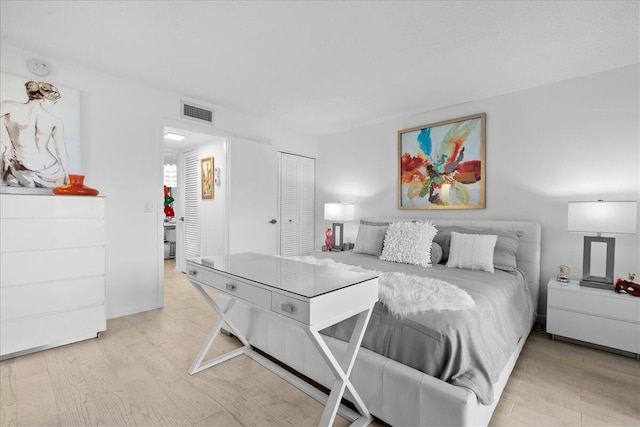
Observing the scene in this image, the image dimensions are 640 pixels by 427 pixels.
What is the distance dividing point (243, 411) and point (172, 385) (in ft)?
1.84

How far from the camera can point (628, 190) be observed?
259 centimetres

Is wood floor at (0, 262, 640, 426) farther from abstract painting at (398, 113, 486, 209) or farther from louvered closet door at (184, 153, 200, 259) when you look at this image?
louvered closet door at (184, 153, 200, 259)

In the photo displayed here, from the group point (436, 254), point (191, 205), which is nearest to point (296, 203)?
point (191, 205)

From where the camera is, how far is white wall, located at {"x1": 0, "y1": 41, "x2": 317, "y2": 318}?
287cm

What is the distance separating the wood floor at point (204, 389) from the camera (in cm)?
162

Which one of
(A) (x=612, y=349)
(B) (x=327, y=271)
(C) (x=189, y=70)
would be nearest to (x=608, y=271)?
(A) (x=612, y=349)

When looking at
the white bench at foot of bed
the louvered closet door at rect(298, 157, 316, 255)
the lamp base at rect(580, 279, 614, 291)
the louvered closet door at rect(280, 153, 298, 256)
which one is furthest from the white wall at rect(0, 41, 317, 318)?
the lamp base at rect(580, 279, 614, 291)

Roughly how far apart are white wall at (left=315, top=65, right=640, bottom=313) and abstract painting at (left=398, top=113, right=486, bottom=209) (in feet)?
0.33

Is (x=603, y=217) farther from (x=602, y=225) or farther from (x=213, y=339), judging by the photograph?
(x=213, y=339)

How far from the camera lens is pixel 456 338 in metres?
1.42

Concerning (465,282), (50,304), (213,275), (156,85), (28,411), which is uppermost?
(156,85)

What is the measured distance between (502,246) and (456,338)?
1735 mm

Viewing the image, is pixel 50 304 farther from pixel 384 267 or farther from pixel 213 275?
pixel 384 267

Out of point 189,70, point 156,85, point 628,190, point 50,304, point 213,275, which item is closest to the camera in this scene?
point 213,275
